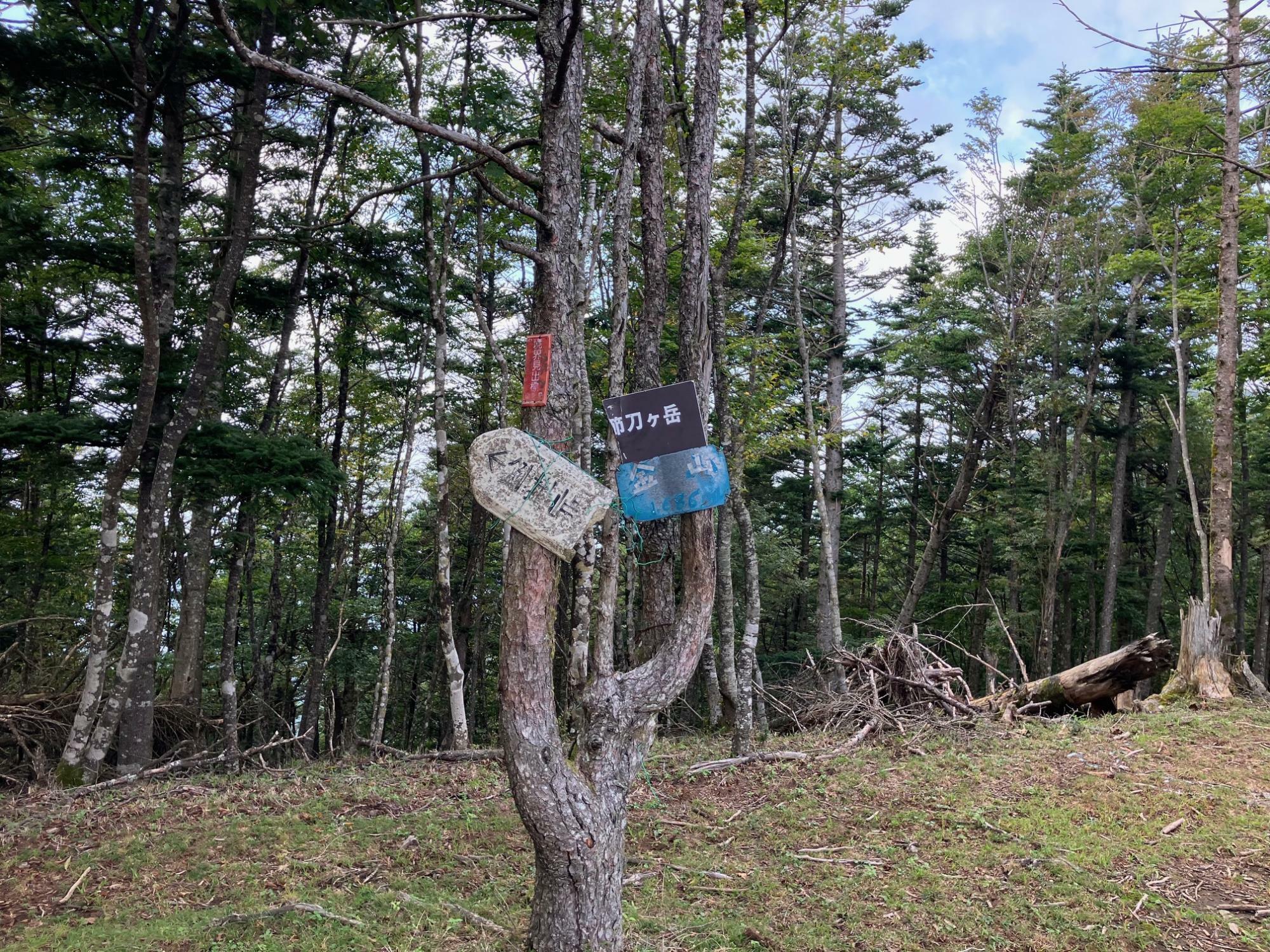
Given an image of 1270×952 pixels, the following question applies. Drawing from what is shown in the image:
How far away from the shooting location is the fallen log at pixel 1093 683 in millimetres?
8445

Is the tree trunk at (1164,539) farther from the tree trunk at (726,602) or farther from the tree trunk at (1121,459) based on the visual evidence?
the tree trunk at (726,602)

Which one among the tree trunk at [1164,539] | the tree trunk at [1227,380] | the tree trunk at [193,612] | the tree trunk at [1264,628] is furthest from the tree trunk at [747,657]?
the tree trunk at [1264,628]

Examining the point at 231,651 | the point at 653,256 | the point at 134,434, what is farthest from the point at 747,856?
the point at 231,651

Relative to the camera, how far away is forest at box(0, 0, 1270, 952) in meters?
3.67

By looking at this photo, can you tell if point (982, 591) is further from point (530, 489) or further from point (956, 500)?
point (530, 489)

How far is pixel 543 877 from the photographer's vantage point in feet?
10.5

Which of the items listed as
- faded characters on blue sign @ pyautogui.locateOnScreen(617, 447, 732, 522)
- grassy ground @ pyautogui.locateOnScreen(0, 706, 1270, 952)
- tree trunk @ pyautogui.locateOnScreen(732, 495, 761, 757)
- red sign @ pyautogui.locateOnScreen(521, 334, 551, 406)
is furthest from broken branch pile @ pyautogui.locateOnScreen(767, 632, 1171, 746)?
red sign @ pyautogui.locateOnScreen(521, 334, 551, 406)

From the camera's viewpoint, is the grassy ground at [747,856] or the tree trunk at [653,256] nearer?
the grassy ground at [747,856]

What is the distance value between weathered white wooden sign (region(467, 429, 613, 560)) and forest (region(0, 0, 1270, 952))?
2 cm

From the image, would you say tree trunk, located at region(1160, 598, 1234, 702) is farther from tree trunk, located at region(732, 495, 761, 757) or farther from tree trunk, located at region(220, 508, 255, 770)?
tree trunk, located at region(220, 508, 255, 770)

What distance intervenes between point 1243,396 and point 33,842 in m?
24.4

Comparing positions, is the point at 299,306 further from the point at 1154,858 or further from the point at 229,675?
the point at 1154,858

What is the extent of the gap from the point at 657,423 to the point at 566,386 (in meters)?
0.44

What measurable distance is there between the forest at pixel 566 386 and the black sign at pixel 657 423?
3 centimetres
